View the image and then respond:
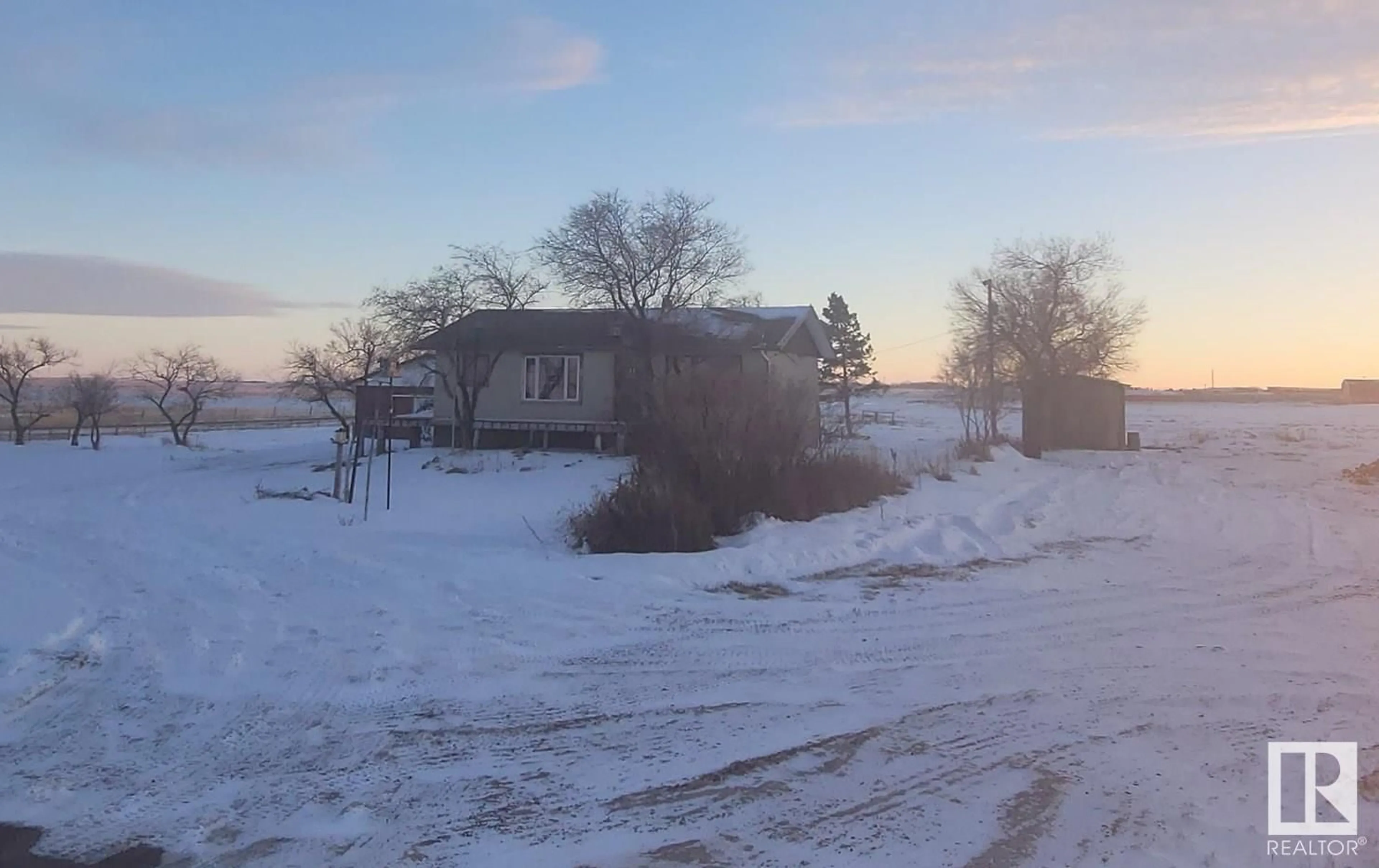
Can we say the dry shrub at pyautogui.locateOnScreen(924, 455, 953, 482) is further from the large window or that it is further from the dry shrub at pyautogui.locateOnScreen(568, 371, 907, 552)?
the large window

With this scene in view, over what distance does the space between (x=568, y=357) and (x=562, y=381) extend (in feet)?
2.55

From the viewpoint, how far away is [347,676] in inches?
303

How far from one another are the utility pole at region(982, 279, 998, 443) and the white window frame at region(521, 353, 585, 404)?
15.8 m

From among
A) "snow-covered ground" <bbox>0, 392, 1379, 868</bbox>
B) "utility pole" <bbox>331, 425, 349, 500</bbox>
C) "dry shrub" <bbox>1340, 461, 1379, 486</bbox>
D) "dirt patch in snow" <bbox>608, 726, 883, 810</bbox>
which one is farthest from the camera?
"dry shrub" <bbox>1340, 461, 1379, 486</bbox>

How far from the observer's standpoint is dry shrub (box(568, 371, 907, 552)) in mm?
13211

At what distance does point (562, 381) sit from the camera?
114 ft

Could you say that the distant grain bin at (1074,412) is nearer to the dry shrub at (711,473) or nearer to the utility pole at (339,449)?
the dry shrub at (711,473)

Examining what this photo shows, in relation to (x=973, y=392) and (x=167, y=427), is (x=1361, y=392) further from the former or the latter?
(x=167, y=427)

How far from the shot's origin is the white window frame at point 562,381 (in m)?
34.6

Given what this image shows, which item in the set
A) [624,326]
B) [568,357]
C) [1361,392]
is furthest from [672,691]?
[1361,392]

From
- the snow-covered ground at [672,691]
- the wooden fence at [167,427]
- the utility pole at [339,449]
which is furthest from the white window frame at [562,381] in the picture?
the wooden fence at [167,427]

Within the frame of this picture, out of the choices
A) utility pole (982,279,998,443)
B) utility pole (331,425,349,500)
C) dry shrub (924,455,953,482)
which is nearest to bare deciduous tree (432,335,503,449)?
dry shrub (924,455,953,482)

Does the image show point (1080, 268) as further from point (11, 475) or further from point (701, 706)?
point (701, 706)

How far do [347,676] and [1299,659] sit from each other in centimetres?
680
